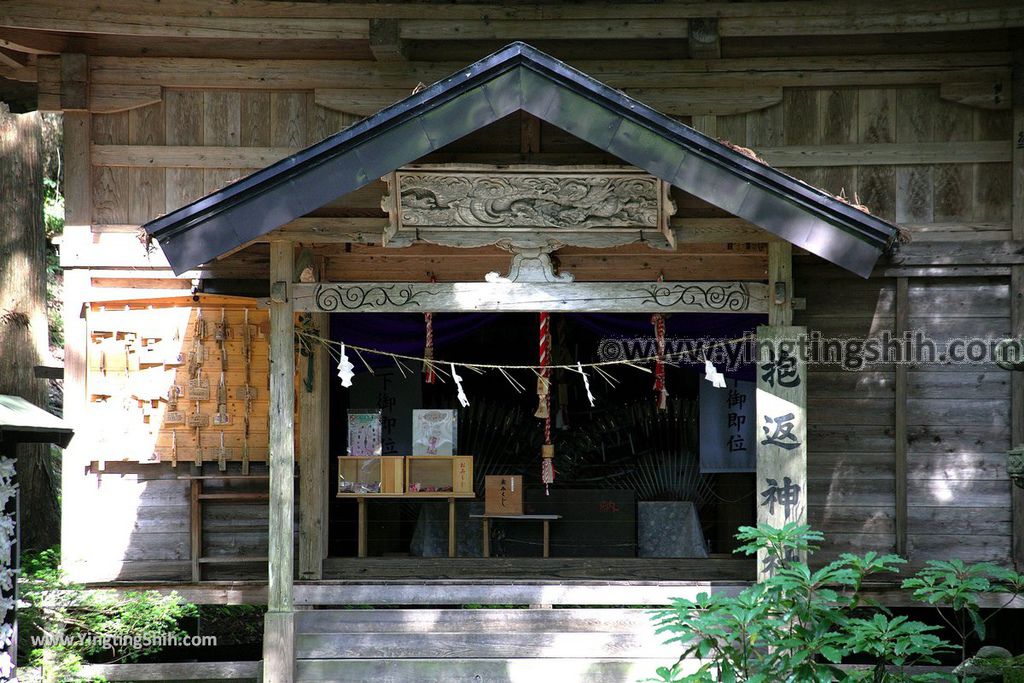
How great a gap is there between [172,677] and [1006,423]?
781 cm

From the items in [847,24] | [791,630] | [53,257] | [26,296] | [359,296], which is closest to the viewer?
[791,630]

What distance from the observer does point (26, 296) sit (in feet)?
46.3

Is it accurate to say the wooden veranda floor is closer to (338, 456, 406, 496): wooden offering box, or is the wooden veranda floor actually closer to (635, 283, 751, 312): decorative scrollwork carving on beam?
(338, 456, 406, 496): wooden offering box

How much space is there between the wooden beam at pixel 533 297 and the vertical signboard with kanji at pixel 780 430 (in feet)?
1.23

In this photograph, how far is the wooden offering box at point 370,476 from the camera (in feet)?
36.1

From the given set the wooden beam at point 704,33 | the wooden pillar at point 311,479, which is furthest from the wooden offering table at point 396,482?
the wooden beam at point 704,33

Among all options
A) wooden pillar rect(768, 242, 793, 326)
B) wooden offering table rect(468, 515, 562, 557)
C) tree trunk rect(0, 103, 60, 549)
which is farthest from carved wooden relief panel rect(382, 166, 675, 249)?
tree trunk rect(0, 103, 60, 549)

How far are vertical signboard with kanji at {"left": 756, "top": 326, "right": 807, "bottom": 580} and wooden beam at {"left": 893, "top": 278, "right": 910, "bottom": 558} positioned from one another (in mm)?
1862

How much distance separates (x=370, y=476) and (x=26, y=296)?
5838 millimetres

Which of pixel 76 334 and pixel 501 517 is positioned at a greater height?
pixel 76 334

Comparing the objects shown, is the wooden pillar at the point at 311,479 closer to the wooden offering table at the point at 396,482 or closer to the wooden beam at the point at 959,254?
the wooden offering table at the point at 396,482

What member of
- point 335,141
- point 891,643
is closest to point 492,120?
point 335,141

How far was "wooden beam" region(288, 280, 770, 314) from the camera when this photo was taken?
8984 mm

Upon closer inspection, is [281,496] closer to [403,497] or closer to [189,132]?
[403,497]
